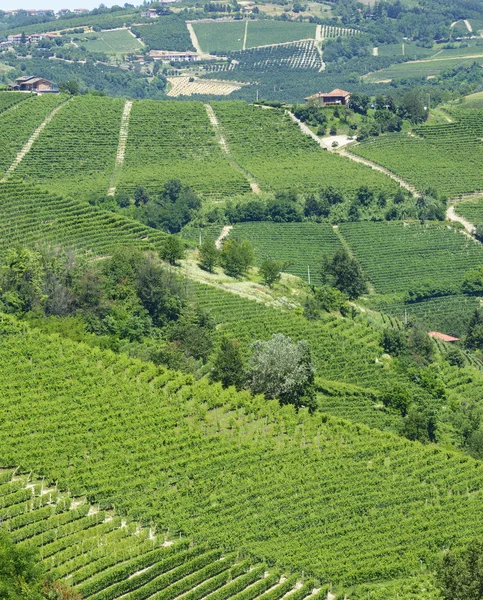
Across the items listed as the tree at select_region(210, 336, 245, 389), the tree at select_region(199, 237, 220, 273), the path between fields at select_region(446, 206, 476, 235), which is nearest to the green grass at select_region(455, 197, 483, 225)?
the path between fields at select_region(446, 206, 476, 235)

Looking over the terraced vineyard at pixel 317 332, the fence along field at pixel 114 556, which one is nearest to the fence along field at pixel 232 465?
the fence along field at pixel 114 556

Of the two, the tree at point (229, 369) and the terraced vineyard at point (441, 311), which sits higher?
the tree at point (229, 369)

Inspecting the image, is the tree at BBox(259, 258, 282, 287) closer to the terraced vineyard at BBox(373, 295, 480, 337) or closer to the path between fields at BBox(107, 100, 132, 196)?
the terraced vineyard at BBox(373, 295, 480, 337)

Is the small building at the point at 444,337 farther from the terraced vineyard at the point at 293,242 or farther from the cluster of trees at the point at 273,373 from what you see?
the cluster of trees at the point at 273,373

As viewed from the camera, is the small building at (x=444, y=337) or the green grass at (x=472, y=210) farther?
the green grass at (x=472, y=210)

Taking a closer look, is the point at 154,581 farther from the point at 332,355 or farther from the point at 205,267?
the point at 205,267

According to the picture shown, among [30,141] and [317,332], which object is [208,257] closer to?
[317,332]
